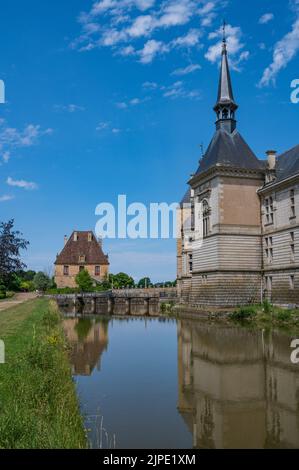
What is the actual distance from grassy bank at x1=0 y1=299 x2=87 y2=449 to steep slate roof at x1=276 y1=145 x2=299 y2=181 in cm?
2180

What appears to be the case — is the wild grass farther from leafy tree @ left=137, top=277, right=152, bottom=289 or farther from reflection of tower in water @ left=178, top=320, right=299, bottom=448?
leafy tree @ left=137, top=277, right=152, bottom=289

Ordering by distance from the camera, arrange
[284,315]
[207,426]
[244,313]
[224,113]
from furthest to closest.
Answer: [224,113] < [244,313] < [284,315] < [207,426]

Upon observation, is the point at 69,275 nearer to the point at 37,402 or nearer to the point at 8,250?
the point at 8,250

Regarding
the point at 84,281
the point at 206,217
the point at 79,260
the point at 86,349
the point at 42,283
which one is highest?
Result: the point at 206,217

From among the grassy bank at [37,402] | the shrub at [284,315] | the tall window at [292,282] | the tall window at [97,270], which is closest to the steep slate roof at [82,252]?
the tall window at [97,270]

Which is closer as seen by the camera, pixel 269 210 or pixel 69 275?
pixel 269 210

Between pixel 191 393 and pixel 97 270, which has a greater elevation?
pixel 97 270

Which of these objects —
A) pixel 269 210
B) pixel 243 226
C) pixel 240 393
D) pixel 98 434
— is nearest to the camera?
pixel 98 434

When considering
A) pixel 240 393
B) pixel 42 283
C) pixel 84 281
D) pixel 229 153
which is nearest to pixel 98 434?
pixel 240 393

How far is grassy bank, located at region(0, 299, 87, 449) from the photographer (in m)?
5.40

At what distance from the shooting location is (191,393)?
34.1ft

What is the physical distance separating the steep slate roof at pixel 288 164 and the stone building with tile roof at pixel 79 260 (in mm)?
38289

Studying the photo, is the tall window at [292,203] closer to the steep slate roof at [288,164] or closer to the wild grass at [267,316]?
the steep slate roof at [288,164]

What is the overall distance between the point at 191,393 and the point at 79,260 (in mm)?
56193
